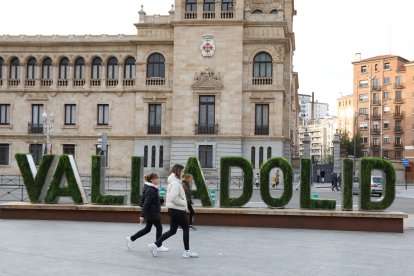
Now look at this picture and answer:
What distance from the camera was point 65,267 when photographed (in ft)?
32.3

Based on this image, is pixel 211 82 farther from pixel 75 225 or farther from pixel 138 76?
pixel 75 225

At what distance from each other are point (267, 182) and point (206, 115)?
2808 centimetres

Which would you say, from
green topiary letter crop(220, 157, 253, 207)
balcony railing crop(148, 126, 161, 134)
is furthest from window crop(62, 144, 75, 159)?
green topiary letter crop(220, 157, 253, 207)

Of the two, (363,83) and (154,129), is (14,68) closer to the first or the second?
(154,129)

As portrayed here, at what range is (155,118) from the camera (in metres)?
46.2

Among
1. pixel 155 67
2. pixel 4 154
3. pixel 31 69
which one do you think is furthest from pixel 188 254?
pixel 31 69

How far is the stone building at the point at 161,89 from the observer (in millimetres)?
44094

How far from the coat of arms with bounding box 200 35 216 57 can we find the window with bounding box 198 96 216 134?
11.7 feet

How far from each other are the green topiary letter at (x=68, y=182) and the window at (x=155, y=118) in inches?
1132

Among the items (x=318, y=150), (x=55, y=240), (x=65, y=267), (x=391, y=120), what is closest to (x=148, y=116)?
(x=55, y=240)

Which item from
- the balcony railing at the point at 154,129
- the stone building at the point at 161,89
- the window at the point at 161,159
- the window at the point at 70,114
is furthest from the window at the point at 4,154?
the window at the point at 161,159

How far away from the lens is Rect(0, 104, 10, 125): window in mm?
48375

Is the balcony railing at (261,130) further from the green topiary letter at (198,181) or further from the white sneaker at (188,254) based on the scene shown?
the white sneaker at (188,254)

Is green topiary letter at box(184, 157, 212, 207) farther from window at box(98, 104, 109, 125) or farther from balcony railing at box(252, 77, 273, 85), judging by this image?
window at box(98, 104, 109, 125)
